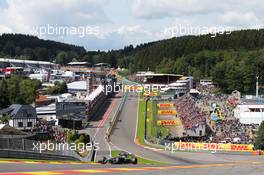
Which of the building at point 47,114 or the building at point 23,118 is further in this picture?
the building at point 47,114

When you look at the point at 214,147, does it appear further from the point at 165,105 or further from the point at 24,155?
the point at 165,105

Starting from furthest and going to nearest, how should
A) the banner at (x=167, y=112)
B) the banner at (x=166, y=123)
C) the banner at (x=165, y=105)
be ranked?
the banner at (x=165, y=105) < the banner at (x=167, y=112) < the banner at (x=166, y=123)

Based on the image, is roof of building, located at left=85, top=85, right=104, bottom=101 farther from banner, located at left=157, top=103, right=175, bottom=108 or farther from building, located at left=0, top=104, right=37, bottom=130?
building, located at left=0, top=104, right=37, bottom=130

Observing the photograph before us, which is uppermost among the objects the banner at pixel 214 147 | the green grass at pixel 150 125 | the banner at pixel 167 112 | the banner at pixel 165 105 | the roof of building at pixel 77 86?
the roof of building at pixel 77 86

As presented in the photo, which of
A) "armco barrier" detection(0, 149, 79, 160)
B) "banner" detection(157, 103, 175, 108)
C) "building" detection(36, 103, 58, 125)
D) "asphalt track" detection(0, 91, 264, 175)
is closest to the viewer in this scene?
"asphalt track" detection(0, 91, 264, 175)

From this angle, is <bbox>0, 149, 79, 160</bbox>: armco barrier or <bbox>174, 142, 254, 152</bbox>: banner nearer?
<bbox>0, 149, 79, 160</bbox>: armco barrier

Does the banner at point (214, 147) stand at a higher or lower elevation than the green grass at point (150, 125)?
lower

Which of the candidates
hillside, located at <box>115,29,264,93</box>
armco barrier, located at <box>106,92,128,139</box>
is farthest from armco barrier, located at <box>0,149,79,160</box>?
hillside, located at <box>115,29,264,93</box>

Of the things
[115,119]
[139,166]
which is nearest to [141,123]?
[115,119]

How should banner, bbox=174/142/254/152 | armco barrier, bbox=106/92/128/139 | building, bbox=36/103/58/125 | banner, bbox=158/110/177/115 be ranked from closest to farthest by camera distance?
banner, bbox=174/142/254/152, armco barrier, bbox=106/92/128/139, building, bbox=36/103/58/125, banner, bbox=158/110/177/115

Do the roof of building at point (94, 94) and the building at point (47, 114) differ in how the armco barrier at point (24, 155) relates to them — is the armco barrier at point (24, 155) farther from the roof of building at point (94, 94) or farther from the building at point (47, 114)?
the roof of building at point (94, 94)

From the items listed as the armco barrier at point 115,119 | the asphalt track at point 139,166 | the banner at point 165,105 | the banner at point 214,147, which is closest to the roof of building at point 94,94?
the armco barrier at point 115,119

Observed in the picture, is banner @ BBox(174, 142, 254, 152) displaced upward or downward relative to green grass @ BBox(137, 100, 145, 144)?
downward

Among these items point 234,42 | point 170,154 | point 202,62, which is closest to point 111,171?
point 170,154
